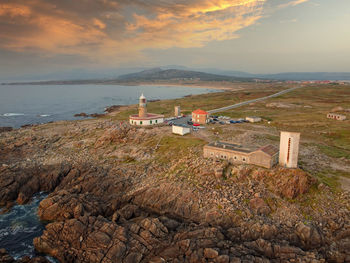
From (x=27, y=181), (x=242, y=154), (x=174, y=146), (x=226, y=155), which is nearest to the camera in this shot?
(x=242, y=154)

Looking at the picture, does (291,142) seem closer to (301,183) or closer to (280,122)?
(301,183)

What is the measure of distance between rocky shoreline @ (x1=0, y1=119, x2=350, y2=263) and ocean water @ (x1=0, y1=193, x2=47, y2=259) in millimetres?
1226

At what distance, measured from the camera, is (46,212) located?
2883 cm

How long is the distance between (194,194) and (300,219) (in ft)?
38.6

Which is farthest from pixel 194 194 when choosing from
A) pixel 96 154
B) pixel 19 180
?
pixel 19 180

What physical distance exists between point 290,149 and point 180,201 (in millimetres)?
15428

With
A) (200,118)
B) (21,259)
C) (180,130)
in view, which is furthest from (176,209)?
(200,118)

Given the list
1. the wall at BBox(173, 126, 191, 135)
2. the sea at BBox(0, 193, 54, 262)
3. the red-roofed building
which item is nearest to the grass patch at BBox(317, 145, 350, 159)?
the wall at BBox(173, 126, 191, 135)

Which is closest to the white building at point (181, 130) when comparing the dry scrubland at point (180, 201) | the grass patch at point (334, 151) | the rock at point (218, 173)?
the dry scrubland at point (180, 201)

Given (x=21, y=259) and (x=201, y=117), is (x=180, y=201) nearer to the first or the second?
(x=21, y=259)

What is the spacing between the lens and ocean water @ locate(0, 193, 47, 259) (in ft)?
80.0

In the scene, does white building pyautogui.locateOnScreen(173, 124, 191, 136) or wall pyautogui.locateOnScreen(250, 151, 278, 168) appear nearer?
wall pyautogui.locateOnScreen(250, 151, 278, 168)

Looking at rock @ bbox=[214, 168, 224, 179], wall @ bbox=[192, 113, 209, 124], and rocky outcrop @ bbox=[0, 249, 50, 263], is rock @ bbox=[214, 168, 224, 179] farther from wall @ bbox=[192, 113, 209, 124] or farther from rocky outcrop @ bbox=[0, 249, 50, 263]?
wall @ bbox=[192, 113, 209, 124]

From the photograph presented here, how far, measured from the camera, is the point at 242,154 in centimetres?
3325
